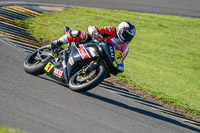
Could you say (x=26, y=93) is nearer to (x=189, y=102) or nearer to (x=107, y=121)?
(x=107, y=121)

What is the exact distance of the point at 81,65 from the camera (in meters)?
7.35

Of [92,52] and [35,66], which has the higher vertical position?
[92,52]

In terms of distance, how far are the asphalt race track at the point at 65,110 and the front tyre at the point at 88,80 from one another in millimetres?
170

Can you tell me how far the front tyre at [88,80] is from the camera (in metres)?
6.66

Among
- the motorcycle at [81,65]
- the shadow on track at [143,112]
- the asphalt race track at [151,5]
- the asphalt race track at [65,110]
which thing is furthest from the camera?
the asphalt race track at [151,5]

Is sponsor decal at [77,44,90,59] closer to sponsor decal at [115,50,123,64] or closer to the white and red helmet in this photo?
sponsor decal at [115,50,123,64]

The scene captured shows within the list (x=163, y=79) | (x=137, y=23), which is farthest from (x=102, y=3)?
(x=163, y=79)

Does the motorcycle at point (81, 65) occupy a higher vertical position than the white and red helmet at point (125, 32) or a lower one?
lower

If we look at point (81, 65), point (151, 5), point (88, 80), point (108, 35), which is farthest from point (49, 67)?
point (151, 5)

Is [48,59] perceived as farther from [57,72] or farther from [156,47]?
[156,47]

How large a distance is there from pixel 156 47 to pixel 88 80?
852cm

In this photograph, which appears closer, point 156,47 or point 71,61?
point 71,61

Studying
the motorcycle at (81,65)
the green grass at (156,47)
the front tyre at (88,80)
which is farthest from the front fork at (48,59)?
the green grass at (156,47)

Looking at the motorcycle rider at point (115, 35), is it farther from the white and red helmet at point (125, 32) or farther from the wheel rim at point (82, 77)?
the wheel rim at point (82, 77)
